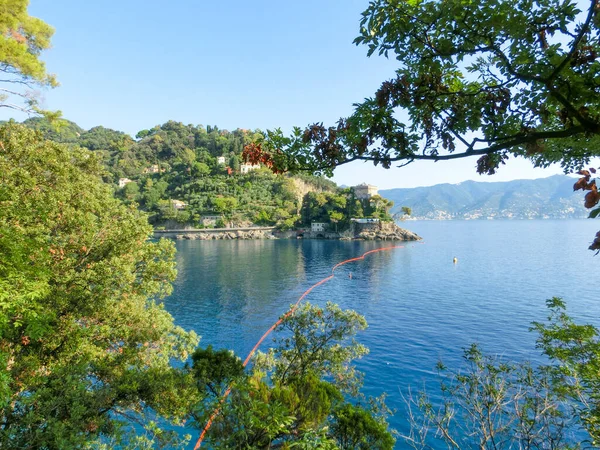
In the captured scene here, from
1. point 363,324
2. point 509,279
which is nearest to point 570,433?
point 363,324

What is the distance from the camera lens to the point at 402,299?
111 feet

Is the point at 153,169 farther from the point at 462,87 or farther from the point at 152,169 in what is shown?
the point at 462,87

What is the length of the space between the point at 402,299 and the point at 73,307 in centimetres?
3082

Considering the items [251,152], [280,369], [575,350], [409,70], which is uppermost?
[409,70]

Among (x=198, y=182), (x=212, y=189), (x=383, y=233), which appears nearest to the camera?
(x=383, y=233)

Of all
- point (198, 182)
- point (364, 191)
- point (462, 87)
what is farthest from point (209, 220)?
point (462, 87)

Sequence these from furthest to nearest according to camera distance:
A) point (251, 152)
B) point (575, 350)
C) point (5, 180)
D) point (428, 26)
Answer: point (5, 180) → point (575, 350) → point (251, 152) → point (428, 26)

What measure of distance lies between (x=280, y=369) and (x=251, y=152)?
35.4 ft

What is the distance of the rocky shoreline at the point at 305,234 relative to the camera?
92.9 m

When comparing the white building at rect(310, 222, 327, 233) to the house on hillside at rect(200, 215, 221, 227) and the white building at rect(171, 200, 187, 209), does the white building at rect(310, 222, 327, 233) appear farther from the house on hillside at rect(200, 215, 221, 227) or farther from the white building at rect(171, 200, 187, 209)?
the white building at rect(171, 200, 187, 209)

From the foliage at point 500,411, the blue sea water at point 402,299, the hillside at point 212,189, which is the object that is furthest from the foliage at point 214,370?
the hillside at point 212,189

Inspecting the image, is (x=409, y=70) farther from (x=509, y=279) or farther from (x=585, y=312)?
Result: (x=509, y=279)

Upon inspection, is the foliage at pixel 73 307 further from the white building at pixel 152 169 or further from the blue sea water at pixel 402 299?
the white building at pixel 152 169

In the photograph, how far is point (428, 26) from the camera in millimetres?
3367
